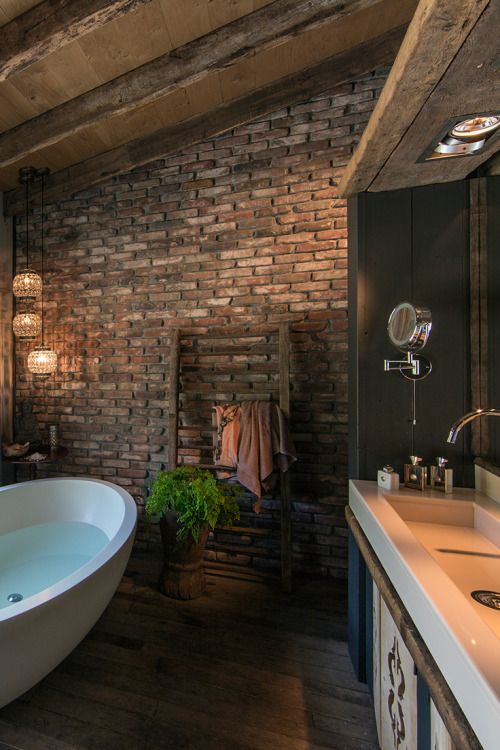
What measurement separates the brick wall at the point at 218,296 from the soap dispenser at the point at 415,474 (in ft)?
2.97

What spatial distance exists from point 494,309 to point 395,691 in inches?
54.8

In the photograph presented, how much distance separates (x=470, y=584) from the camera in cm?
96

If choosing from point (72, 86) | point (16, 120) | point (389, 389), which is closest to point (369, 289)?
point (389, 389)

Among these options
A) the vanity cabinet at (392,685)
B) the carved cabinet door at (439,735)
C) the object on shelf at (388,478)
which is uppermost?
the object on shelf at (388,478)

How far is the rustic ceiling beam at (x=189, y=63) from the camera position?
5.67ft

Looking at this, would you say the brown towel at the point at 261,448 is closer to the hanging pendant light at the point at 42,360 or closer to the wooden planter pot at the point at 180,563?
the wooden planter pot at the point at 180,563

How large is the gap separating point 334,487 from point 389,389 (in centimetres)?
107

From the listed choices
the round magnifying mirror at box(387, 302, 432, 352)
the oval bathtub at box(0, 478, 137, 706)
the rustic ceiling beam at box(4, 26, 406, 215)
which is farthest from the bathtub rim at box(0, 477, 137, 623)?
the rustic ceiling beam at box(4, 26, 406, 215)

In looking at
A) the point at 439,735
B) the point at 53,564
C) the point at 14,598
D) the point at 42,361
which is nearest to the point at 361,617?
the point at 439,735

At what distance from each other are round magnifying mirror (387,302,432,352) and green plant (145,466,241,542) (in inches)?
50.9

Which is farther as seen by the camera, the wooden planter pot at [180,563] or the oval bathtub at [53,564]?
the wooden planter pot at [180,563]

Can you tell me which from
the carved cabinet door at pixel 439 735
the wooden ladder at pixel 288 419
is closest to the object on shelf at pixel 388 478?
the carved cabinet door at pixel 439 735

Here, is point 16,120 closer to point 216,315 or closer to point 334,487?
point 216,315

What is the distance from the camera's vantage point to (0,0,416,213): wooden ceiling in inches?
66.0
